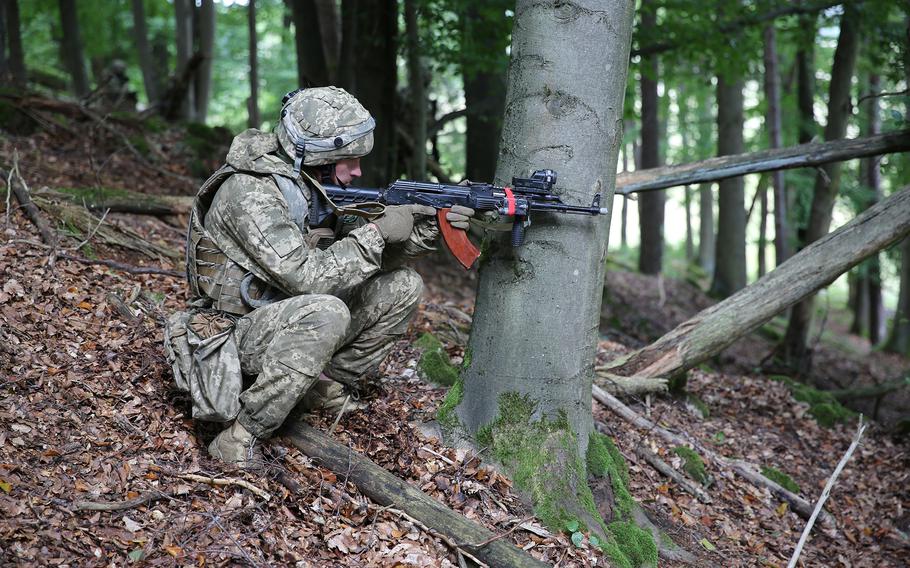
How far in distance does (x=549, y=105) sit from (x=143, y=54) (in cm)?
1268

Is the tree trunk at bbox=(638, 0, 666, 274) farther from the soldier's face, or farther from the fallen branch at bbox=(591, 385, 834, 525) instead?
the soldier's face

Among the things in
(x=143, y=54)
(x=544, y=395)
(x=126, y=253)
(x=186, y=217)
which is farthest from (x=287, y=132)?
(x=143, y=54)

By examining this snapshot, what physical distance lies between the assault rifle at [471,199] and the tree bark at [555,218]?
0.12 m

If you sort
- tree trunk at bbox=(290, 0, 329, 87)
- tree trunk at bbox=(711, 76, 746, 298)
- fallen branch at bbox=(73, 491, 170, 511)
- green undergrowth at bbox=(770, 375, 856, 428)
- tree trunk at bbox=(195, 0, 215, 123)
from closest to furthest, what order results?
fallen branch at bbox=(73, 491, 170, 511) < green undergrowth at bbox=(770, 375, 856, 428) < tree trunk at bbox=(290, 0, 329, 87) < tree trunk at bbox=(195, 0, 215, 123) < tree trunk at bbox=(711, 76, 746, 298)

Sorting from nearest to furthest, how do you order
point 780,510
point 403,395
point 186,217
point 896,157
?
1. point 403,395
2. point 780,510
3. point 186,217
4. point 896,157

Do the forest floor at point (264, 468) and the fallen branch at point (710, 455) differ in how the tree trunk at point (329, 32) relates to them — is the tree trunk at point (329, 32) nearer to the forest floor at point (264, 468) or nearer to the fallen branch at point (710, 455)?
the forest floor at point (264, 468)

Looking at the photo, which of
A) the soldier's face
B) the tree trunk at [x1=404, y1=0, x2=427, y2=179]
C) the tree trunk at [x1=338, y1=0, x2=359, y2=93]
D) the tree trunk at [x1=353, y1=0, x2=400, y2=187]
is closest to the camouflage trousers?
the soldier's face

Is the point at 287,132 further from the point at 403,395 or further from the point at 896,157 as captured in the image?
the point at 896,157

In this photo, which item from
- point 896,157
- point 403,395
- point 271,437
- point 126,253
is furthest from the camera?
point 896,157

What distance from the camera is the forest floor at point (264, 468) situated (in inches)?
141

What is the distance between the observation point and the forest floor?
3.58 meters

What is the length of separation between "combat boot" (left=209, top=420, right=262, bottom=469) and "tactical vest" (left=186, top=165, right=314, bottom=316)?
69cm

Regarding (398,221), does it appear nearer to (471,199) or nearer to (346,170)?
(471,199)

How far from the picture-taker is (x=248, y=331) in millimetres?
4324
